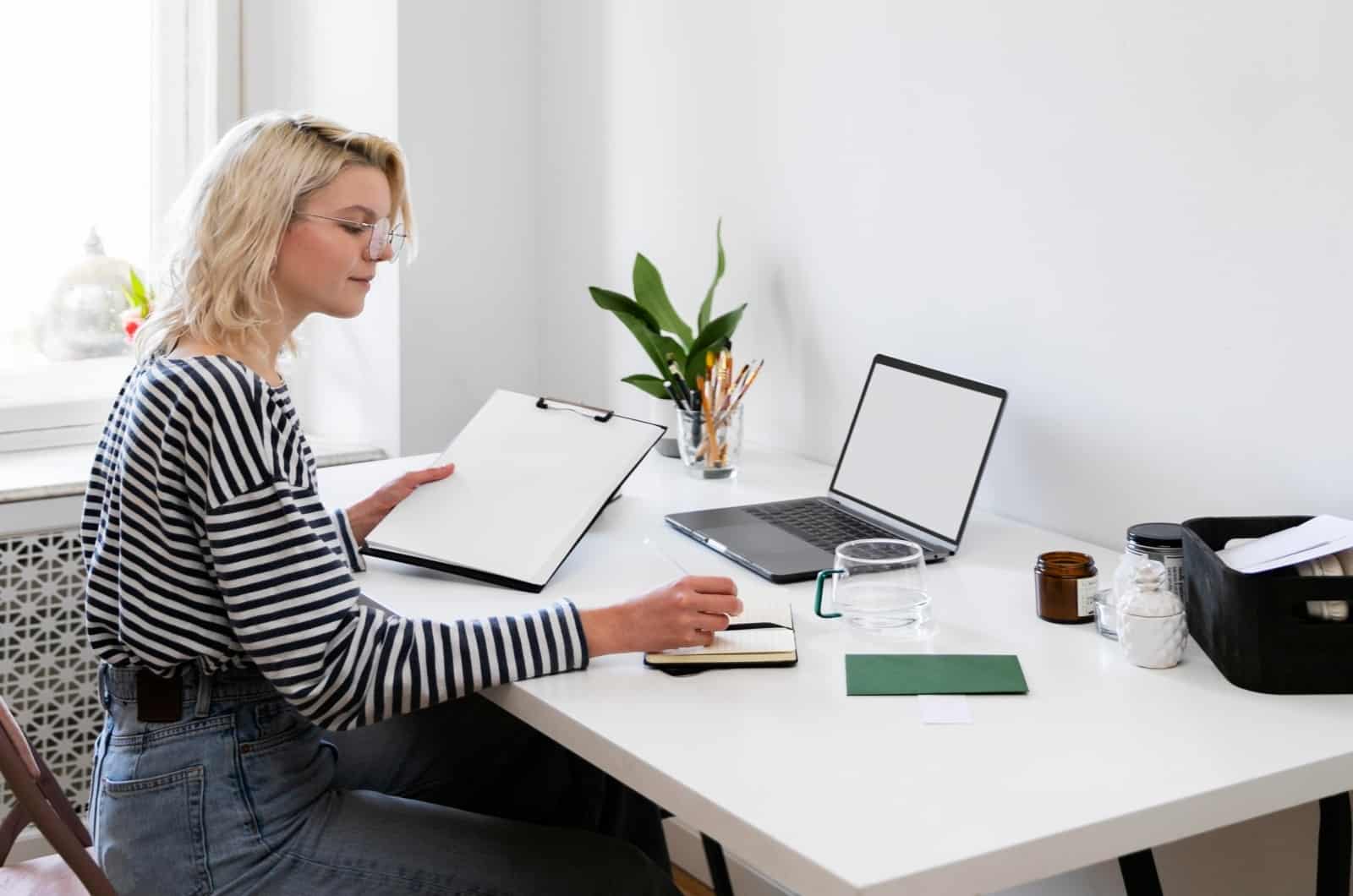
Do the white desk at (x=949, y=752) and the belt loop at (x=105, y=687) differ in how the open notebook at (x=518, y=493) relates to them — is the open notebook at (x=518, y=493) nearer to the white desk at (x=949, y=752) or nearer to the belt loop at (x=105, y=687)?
the white desk at (x=949, y=752)

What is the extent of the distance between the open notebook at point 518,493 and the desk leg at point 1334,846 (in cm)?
77

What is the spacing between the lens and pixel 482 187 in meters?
2.58

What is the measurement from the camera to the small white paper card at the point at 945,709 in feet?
3.57

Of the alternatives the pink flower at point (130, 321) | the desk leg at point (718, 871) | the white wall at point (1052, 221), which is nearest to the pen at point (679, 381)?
the white wall at point (1052, 221)

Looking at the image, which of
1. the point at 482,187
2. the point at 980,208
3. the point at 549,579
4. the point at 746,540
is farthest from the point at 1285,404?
the point at 482,187

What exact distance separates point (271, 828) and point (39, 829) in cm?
31

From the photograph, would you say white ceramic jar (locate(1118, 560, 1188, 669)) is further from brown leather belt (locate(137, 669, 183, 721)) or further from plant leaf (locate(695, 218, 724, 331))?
plant leaf (locate(695, 218, 724, 331))

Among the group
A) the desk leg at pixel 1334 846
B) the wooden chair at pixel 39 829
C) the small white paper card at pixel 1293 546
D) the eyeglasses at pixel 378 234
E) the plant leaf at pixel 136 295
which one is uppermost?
the eyeglasses at pixel 378 234

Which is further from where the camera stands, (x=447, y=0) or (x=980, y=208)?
(x=447, y=0)

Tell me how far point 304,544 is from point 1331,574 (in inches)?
33.9

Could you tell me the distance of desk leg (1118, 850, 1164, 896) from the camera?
123 centimetres

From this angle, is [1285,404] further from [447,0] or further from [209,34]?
[209,34]

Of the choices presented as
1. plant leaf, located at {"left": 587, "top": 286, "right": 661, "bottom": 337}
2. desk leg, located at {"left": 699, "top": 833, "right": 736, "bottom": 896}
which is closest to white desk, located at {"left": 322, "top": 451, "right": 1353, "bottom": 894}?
desk leg, located at {"left": 699, "top": 833, "right": 736, "bottom": 896}

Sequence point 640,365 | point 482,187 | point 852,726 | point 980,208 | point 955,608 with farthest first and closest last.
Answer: point 482,187, point 640,365, point 980,208, point 955,608, point 852,726
